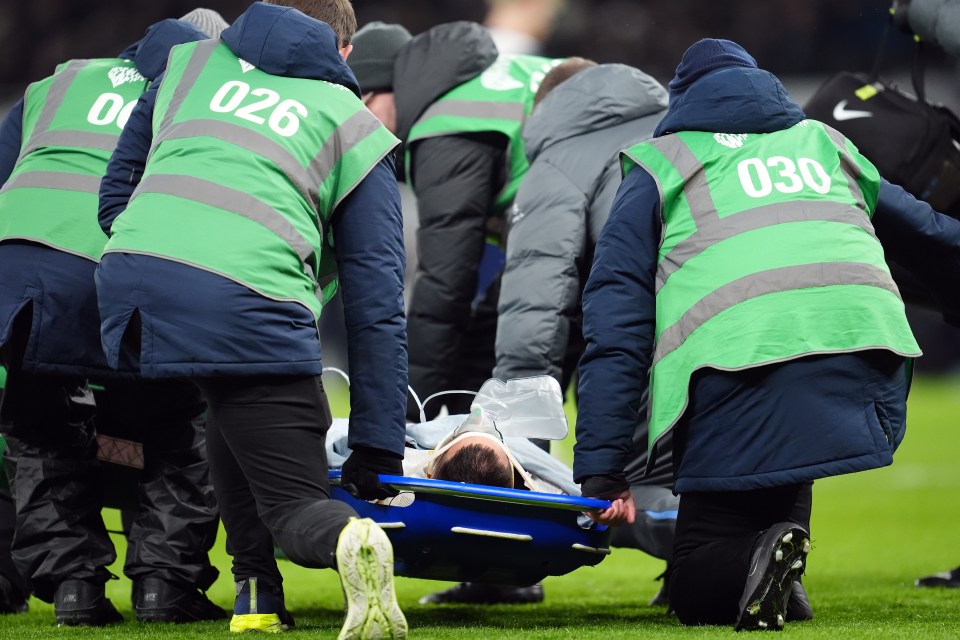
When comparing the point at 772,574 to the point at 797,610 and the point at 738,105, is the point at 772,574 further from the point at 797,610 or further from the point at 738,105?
the point at 738,105

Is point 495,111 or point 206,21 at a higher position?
point 206,21

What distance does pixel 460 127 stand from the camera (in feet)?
15.5

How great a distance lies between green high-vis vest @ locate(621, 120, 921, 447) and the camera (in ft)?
10.2

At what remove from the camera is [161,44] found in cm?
377

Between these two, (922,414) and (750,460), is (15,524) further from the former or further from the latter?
(922,414)

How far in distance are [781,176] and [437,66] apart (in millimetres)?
1880

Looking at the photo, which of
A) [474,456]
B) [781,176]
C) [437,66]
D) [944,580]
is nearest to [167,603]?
[474,456]

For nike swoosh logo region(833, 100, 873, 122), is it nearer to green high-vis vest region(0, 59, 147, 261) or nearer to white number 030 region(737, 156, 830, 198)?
white number 030 region(737, 156, 830, 198)

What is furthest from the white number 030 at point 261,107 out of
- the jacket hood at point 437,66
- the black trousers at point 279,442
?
the jacket hood at point 437,66

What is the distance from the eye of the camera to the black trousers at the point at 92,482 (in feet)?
11.9

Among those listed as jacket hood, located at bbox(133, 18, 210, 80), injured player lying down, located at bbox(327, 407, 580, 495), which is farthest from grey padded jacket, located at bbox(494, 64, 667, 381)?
jacket hood, located at bbox(133, 18, 210, 80)

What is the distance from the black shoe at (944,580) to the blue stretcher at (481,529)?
155cm

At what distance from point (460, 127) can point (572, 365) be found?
87 cm

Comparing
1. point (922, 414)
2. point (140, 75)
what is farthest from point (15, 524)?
point (922, 414)
